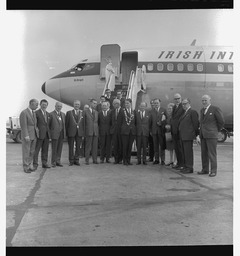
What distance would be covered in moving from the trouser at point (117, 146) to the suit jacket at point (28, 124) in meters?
2.19

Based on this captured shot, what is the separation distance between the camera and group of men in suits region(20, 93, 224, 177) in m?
6.83

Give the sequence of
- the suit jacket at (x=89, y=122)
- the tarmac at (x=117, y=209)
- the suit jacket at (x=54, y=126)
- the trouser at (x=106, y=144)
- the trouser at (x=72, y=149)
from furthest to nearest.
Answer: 1. the trouser at (x=106, y=144)
2. the suit jacket at (x=89, y=122)
3. the trouser at (x=72, y=149)
4. the suit jacket at (x=54, y=126)
5. the tarmac at (x=117, y=209)

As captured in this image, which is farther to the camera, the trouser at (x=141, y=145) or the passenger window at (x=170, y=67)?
the passenger window at (x=170, y=67)

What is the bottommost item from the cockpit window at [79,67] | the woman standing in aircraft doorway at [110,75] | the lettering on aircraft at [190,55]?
the woman standing in aircraft doorway at [110,75]

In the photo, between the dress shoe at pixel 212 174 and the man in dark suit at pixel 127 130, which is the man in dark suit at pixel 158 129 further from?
the dress shoe at pixel 212 174

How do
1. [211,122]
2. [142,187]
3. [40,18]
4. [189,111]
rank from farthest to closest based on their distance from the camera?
[189,111]
[211,122]
[142,187]
[40,18]

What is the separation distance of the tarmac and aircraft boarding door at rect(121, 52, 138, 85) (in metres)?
5.35

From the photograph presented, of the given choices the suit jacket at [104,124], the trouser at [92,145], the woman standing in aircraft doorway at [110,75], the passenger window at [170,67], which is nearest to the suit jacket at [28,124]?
the trouser at [92,145]

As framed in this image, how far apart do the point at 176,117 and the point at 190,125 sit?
50cm

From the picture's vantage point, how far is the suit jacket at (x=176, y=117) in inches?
296

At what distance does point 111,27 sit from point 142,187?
9.33ft
